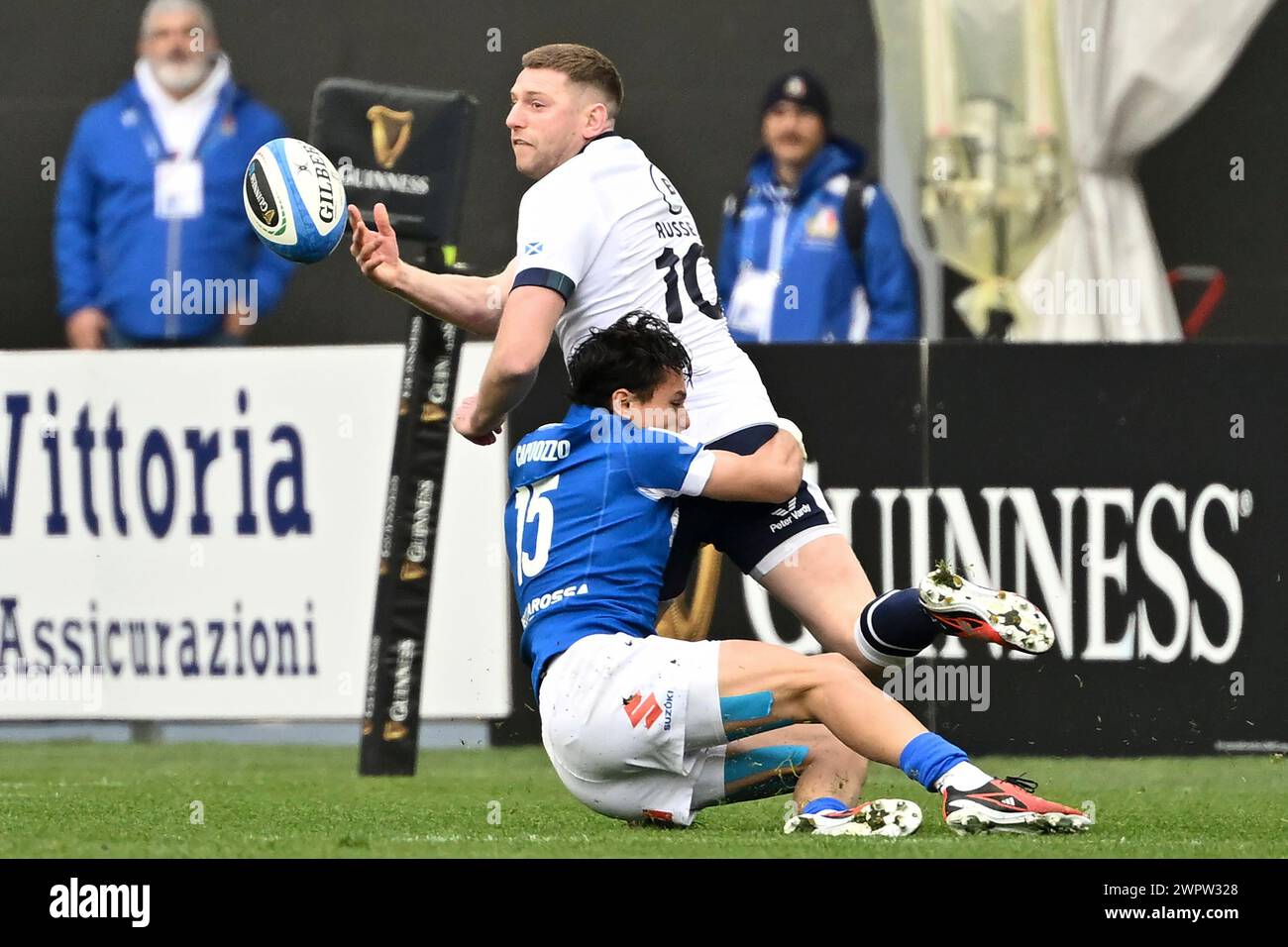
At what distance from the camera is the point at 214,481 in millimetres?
9539

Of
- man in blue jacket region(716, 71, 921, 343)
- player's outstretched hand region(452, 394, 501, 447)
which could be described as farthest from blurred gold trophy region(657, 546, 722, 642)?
player's outstretched hand region(452, 394, 501, 447)

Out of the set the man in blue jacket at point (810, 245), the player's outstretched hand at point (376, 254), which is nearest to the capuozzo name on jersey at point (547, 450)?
the player's outstretched hand at point (376, 254)

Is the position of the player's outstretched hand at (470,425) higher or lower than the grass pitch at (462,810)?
higher

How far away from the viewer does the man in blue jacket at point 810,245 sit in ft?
32.2

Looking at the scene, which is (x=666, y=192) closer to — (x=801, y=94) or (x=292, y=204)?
(x=292, y=204)

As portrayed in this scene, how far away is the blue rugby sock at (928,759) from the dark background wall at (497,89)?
5005 millimetres

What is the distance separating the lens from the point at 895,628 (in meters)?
5.79

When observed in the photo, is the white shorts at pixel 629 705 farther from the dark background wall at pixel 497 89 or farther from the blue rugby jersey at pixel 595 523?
the dark background wall at pixel 497 89

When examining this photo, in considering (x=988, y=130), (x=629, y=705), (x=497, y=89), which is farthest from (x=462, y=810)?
(x=988, y=130)

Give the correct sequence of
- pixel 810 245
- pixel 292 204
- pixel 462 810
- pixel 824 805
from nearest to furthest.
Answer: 1. pixel 824 805
2. pixel 292 204
3. pixel 462 810
4. pixel 810 245

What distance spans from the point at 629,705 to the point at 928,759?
0.73 meters

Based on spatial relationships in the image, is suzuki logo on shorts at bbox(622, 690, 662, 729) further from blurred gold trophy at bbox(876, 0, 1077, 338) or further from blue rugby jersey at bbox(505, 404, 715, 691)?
blurred gold trophy at bbox(876, 0, 1077, 338)

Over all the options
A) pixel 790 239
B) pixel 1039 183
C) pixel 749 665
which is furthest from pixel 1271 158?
pixel 749 665

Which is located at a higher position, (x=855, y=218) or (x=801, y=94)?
(x=801, y=94)
